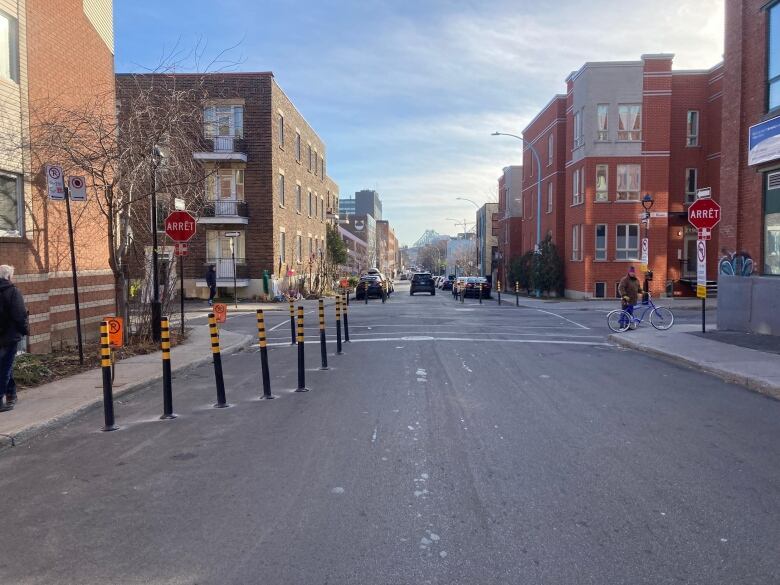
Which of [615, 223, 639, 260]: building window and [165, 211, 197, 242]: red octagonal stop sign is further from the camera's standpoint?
[615, 223, 639, 260]: building window

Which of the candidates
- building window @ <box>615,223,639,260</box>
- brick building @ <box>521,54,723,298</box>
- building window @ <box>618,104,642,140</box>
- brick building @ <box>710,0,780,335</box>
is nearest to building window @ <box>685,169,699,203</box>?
brick building @ <box>521,54,723,298</box>

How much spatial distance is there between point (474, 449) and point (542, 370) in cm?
520

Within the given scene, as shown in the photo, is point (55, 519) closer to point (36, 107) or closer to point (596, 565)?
point (596, 565)

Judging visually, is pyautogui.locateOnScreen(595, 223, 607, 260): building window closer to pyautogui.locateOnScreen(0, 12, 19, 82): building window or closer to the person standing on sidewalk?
pyautogui.locateOnScreen(0, 12, 19, 82): building window

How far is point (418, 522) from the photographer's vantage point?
4488 millimetres

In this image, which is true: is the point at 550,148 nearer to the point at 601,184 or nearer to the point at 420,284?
the point at 601,184

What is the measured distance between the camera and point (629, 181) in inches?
1347

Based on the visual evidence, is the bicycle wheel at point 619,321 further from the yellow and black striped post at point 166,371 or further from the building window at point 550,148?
the building window at point 550,148

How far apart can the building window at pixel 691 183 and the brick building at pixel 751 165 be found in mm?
20275

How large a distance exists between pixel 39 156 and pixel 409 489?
35.0ft

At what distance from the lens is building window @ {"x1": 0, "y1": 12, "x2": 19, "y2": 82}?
11.3m

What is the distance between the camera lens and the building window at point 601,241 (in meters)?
34.3

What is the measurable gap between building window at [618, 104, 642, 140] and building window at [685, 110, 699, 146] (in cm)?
363

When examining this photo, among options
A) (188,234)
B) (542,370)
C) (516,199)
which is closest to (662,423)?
(542,370)
